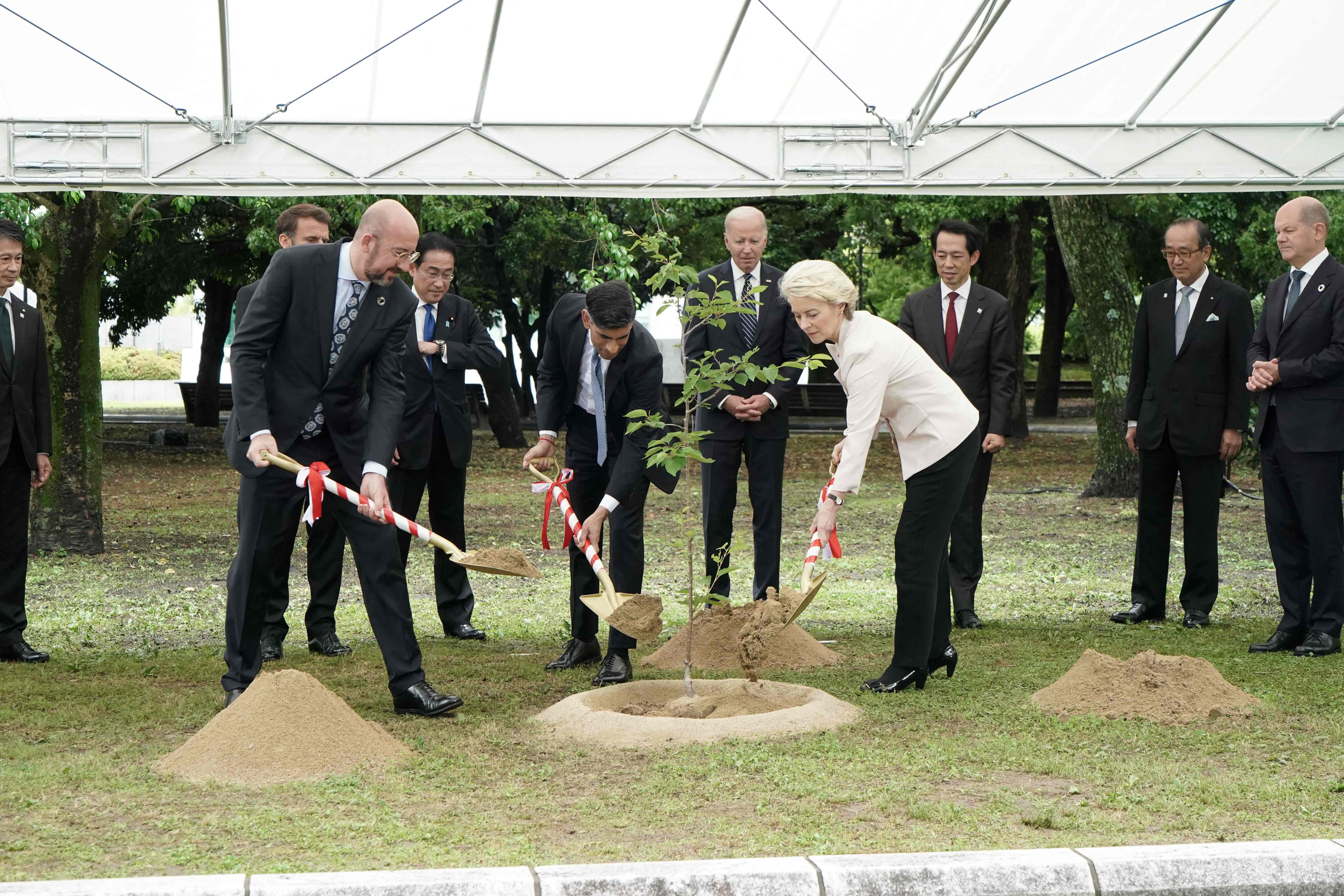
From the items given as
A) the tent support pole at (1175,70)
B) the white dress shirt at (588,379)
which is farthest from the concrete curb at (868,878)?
the tent support pole at (1175,70)

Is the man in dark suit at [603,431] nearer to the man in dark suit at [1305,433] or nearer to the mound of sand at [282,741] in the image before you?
the mound of sand at [282,741]

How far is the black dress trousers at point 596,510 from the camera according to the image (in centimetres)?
596

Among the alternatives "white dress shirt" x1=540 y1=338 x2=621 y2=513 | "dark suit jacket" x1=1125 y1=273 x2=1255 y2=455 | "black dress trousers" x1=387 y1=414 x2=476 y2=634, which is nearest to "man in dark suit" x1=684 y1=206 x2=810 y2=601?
"white dress shirt" x1=540 y1=338 x2=621 y2=513

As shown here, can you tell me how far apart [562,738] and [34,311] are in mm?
3879

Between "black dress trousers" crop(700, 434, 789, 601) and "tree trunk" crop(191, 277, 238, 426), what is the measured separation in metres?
20.2

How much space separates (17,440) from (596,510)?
3023 millimetres

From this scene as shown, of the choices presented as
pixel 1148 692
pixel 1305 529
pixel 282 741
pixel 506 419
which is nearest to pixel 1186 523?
pixel 1305 529

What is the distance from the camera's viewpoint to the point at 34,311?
6.99 meters

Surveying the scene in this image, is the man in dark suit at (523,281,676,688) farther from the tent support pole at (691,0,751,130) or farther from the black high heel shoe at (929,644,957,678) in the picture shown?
the tent support pole at (691,0,751,130)

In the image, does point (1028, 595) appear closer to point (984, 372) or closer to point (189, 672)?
point (984, 372)

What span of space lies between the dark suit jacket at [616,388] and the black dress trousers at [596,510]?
6 centimetres

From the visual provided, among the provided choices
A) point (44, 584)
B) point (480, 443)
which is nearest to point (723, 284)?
point (44, 584)

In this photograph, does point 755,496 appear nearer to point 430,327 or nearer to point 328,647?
point 430,327

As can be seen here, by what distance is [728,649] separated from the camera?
6.58 metres
